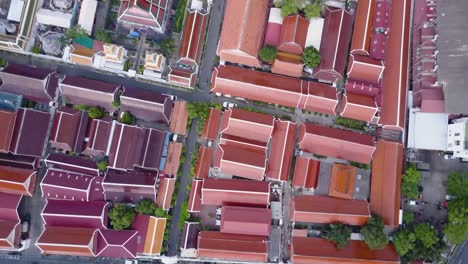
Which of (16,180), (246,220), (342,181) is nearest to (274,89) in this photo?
(342,181)

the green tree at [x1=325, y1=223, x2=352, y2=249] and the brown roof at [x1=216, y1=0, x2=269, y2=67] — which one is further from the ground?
the brown roof at [x1=216, y1=0, x2=269, y2=67]

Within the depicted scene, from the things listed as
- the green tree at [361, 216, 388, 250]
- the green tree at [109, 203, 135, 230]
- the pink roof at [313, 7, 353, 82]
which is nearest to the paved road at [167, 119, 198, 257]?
the green tree at [109, 203, 135, 230]

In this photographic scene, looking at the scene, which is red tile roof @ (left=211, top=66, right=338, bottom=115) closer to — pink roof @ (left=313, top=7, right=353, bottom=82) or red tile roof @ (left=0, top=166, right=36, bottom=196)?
pink roof @ (left=313, top=7, right=353, bottom=82)

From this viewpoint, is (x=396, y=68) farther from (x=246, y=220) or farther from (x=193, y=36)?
(x=246, y=220)

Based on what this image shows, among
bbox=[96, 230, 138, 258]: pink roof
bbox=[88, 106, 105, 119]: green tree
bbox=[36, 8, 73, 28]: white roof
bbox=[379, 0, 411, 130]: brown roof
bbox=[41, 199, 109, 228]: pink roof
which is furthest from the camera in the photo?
bbox=[36, 8, 73, 28]: white roof

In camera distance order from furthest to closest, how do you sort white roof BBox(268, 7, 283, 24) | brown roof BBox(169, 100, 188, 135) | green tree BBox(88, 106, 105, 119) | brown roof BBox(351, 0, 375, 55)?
brown roof BBox(169, 100, 188, 135) → white roof BBox(268, 7, 283, 24) → brown roof BBox(351, 0, 375, 55) → green tree BBox(88, 106, 105, 119)

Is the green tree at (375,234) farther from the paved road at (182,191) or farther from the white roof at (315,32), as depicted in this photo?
the paved road at (182,191)

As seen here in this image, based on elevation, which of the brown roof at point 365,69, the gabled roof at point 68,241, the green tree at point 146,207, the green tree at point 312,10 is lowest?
the gabled roof at point 68,241

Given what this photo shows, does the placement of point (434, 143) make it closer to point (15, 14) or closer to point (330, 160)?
point (330, 160)

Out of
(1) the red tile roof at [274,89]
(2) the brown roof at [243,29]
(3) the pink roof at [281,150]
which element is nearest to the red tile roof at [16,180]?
(1) the red tile roof at [274,89]
